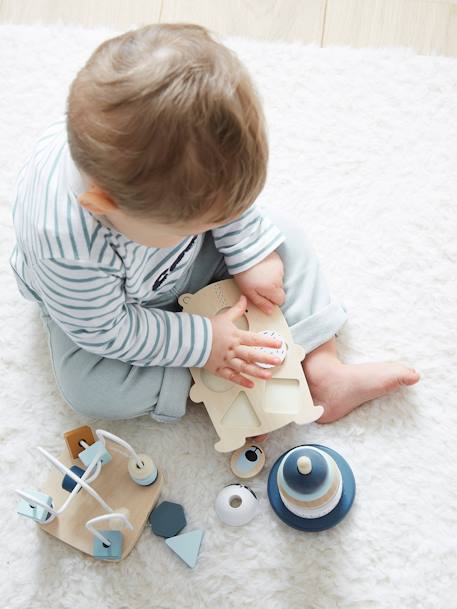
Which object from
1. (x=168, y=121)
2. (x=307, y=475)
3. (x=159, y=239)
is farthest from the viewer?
(x=307, y=475)

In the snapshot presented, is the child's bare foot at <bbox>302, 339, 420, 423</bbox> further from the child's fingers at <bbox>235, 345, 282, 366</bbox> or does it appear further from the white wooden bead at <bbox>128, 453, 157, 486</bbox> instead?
the white wooden bead at <bbox>128, 453, 157, 486</bbox>

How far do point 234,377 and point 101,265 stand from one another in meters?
0.24

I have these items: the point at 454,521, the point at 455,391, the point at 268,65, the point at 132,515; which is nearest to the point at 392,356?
the point at 455,391

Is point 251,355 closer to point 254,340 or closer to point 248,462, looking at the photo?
point 254,340

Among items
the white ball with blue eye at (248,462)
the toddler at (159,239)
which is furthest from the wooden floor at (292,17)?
the white ball with blue eye at (248,462)

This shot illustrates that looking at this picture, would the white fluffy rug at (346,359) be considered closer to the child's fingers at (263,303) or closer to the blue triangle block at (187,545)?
the blue triangle block at (187,545)

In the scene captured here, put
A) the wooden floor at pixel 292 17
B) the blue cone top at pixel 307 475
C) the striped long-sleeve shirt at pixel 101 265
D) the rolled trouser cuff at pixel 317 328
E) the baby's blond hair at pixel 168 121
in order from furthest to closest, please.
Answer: the wooden floor at pixel 292 17
the rolled trouser cuff at pixel 317 328
the blue cone top at pixel 307 475
the striped long-sleeve shirt at pixel 101 265
the baby's blond hair at pixel 168 121

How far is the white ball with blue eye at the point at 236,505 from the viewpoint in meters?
0.89

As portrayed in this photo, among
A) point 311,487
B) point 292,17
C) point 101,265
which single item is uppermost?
point 292,17

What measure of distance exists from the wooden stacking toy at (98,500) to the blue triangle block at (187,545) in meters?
0.04

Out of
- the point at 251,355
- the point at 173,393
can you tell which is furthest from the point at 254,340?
the point at 173,393

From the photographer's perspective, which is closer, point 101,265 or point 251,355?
point 101,265

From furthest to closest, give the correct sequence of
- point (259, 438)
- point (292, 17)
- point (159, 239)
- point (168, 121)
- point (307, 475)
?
point (292, 17), point (259, 438), point (307, 475), point (159, 239), point (168, 121)

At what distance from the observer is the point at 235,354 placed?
0.89 metres
